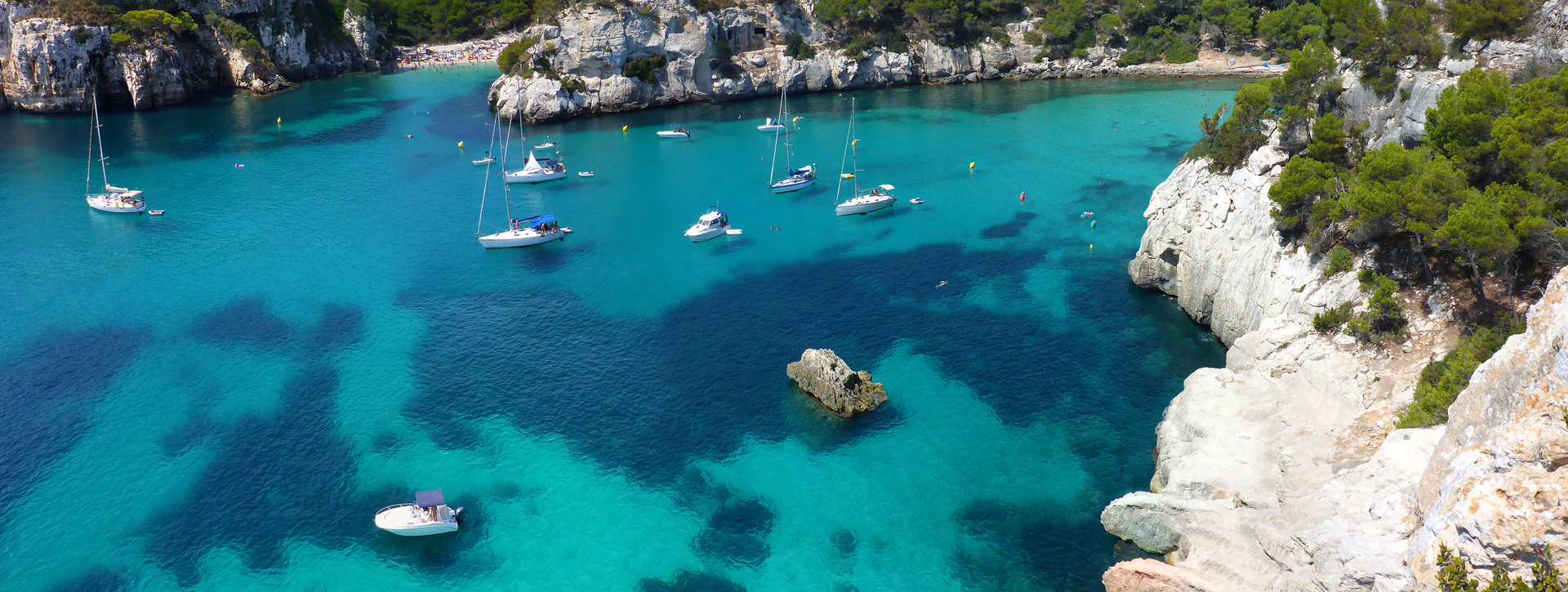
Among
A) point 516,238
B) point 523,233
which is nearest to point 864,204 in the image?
point 523,233

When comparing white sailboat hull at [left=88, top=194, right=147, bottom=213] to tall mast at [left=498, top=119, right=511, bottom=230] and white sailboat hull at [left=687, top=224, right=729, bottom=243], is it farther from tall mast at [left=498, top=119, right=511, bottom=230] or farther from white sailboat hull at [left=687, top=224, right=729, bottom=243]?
white sailboat hull at [left=687, top=224, right=729, bottom=243]

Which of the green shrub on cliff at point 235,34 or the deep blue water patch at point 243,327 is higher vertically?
the green shrub on cliff at point 235,34

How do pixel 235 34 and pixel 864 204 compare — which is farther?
pixel 235 34

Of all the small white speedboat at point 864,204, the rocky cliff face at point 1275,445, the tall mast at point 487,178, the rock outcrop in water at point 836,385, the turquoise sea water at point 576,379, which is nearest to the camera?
the rocky cliff face at point 1275,445

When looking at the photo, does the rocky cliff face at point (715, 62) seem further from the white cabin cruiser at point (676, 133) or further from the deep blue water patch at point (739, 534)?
the deep blue water patch at point (739, 534)

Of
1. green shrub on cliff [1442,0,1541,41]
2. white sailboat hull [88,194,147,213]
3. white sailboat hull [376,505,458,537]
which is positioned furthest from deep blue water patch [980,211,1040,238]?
white sailboat hull [88,194,147,213]

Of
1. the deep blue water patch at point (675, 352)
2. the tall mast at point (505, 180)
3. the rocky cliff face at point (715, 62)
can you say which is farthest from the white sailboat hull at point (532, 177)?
the deep blue water patch at point (675, 352)

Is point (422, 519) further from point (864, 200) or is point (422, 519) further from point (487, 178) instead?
point (487, 178)
